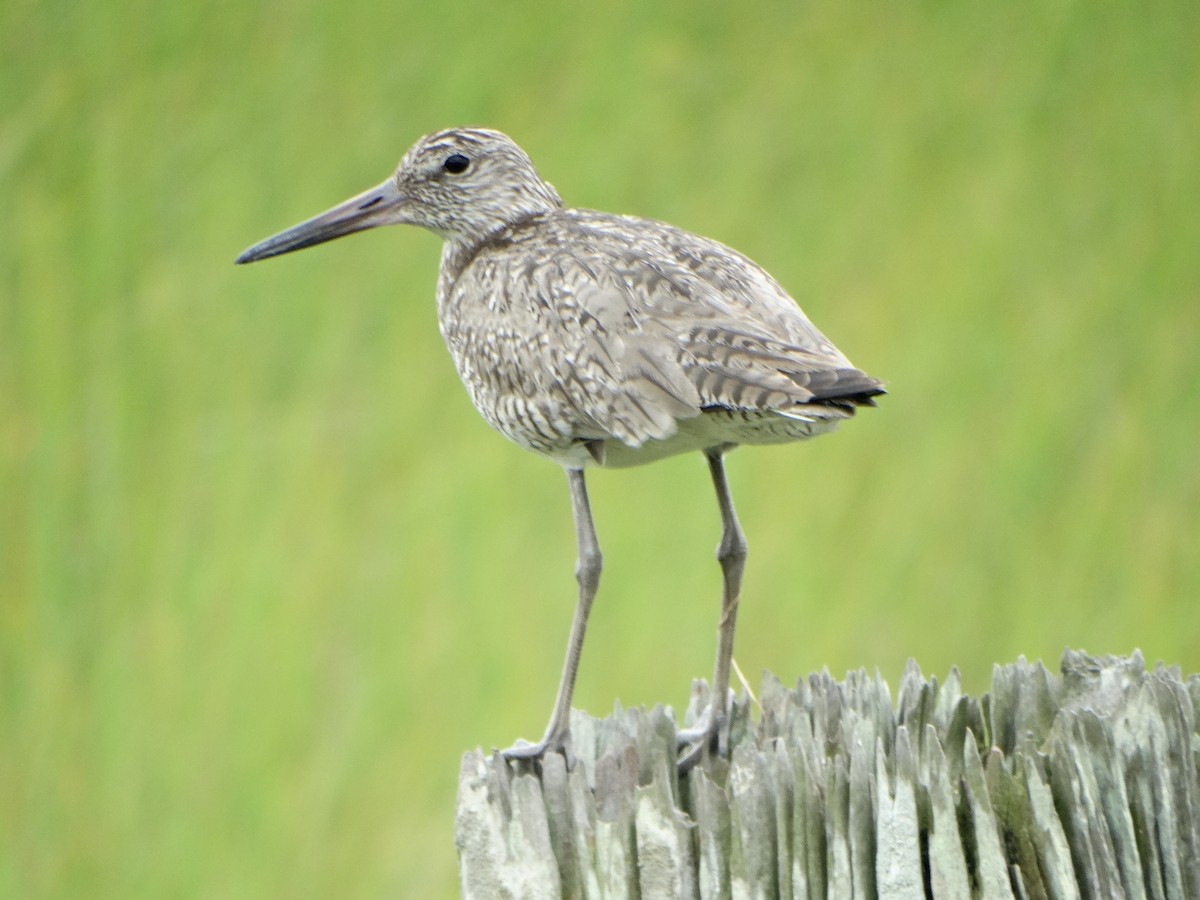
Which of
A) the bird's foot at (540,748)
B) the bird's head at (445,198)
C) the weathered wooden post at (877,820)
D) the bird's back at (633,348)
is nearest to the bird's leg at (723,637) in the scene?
the bird's foot at (540,748)

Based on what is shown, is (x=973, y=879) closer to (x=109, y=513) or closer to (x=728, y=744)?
(x=728, y=744)

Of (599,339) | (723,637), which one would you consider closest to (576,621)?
(723,637)

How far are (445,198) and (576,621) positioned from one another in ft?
5.59

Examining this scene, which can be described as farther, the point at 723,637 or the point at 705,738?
the point at 723,637

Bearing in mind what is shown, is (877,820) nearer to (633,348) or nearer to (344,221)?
(633,348)

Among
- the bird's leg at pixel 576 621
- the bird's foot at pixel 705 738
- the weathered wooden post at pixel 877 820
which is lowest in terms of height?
the weathered wooden post at pixel 877 820

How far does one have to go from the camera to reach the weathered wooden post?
10.4 feet

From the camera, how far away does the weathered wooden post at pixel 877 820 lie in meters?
3.16

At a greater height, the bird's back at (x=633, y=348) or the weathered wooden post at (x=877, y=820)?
the bird's back at (x=633, y=348)

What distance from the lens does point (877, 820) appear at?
316cm

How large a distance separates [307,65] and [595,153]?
1479 mm

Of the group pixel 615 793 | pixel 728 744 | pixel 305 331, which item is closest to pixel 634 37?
pixel 305 331

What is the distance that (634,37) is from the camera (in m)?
7.48

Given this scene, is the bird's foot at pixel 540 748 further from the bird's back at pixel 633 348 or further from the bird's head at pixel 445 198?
the bird's head at pixel 445 198
